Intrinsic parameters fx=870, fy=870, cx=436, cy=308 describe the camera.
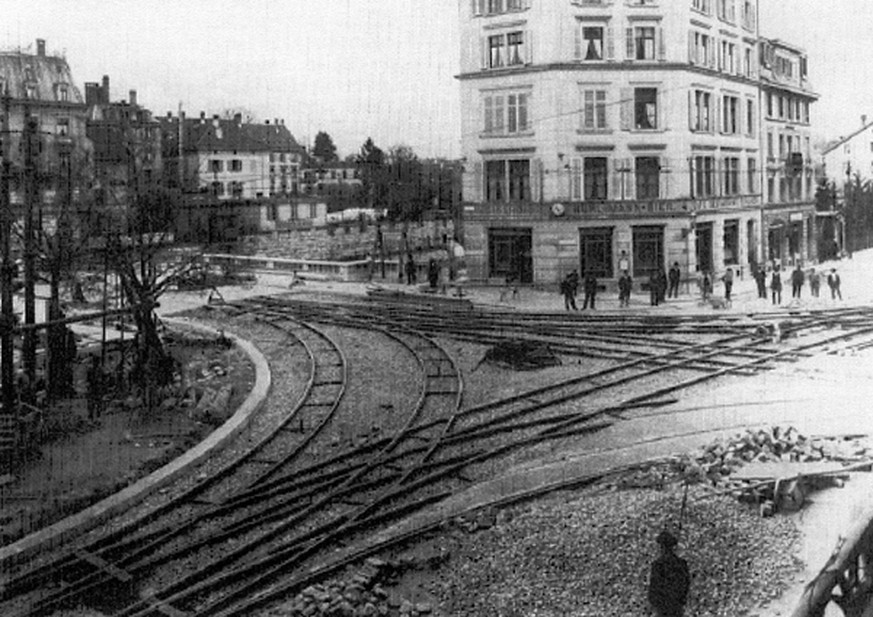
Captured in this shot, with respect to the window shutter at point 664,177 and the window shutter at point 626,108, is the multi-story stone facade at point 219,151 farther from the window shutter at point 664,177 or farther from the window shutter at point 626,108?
the window shutter at point 664,177

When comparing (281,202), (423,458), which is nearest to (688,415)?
(423,458)

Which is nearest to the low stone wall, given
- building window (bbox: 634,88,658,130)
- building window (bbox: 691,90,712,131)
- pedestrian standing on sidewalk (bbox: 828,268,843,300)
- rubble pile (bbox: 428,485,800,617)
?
Answer: building window (bbox: 634,88,658,130)

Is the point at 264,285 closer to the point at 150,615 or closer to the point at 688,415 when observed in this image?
the point at 688,415

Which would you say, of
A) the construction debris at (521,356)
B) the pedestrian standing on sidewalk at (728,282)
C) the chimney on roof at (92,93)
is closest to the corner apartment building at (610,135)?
the pedestrian standing on sidewalk at (728,282)

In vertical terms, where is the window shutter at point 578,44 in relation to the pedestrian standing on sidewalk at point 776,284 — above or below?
above

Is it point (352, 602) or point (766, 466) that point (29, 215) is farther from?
point (766, 466)

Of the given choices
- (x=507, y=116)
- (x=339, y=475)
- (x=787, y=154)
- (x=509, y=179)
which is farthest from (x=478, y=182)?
(x=339, y=475)

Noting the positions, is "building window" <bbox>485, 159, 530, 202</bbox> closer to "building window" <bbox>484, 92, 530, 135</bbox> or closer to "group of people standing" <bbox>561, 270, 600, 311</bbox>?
"building window" <bbox>484, 92, 530, 135</bbox>

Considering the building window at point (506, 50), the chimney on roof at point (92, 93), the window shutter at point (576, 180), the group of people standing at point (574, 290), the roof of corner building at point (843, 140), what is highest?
the building window at point (506, 50)
